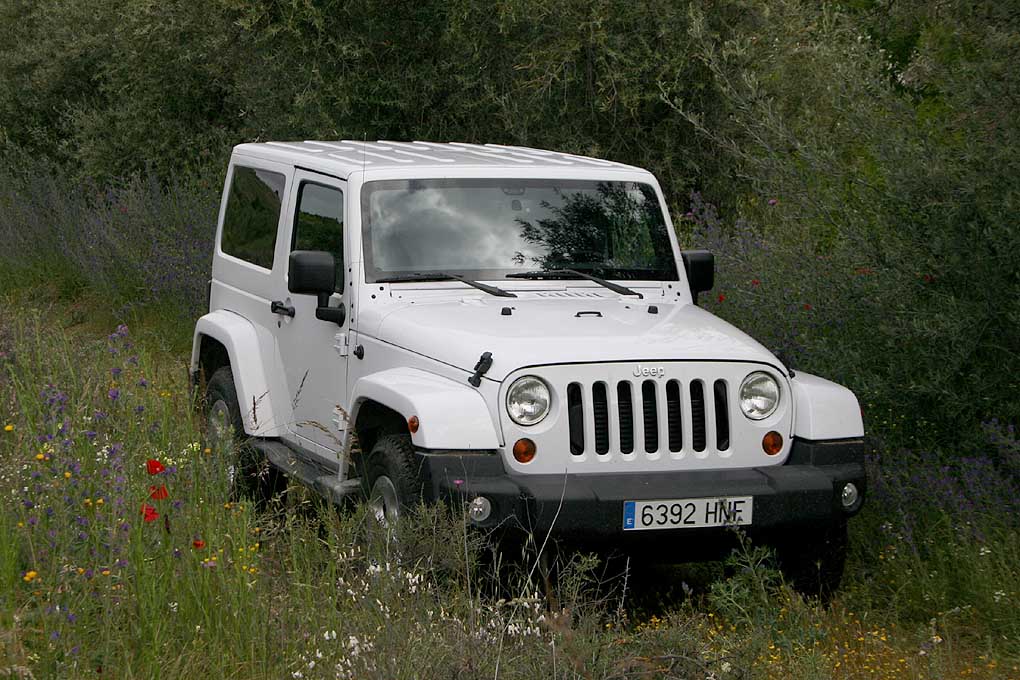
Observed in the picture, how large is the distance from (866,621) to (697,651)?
5.09ft

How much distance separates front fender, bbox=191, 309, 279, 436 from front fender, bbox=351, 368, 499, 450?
1.58 m

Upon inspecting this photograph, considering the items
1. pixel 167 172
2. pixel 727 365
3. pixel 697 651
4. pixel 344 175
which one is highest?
pixel 344 175

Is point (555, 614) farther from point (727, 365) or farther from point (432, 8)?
point (432, 8)

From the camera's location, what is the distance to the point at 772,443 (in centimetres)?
564

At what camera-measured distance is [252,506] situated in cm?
500

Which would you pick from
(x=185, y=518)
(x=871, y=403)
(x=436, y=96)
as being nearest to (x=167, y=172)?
(x=436, y=96)

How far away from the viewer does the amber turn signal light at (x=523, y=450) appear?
527cm

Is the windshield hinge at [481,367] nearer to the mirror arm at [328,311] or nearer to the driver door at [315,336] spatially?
the driver door at [315,336]

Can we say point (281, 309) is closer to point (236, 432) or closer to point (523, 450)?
point (236, 432)

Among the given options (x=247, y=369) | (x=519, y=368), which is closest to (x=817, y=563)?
(x=519, y=368)

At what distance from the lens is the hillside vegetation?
424 cm

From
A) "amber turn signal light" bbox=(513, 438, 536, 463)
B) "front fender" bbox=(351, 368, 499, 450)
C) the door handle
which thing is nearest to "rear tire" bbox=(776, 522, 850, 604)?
"amber turn signal light" bbox=(513, 438, 536, 463)

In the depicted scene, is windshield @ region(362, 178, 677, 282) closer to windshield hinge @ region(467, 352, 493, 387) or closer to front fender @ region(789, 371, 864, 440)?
windshield hinge @ region(467, 352, 493, 387)

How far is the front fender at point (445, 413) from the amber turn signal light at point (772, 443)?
112cm
